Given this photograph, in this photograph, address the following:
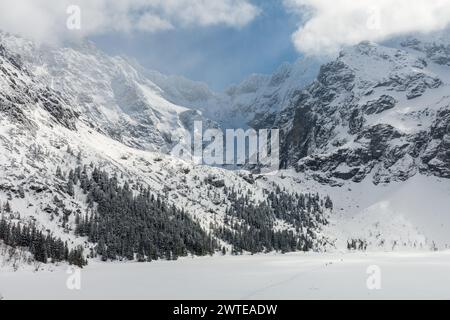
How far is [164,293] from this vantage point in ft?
224

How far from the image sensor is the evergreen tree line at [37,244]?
162125mm

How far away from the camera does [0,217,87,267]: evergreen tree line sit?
162 metres

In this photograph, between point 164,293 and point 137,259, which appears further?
point 137,259

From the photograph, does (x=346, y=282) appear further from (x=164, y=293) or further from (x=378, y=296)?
(x=164, y=293)

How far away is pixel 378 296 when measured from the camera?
62.1 metres

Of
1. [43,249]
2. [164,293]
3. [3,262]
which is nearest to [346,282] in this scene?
[164,293]

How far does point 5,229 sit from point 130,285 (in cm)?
9923

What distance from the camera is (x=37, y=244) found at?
6496 inches
